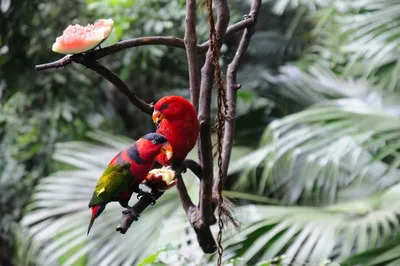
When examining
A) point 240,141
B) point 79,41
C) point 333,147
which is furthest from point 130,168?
point 240,141

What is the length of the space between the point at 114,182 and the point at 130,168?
22mm

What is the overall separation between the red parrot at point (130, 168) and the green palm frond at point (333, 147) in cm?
71

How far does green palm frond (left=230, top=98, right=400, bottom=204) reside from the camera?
4.15 feet

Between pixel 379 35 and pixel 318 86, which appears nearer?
pixel 379 35

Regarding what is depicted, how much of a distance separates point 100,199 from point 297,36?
2.28 m

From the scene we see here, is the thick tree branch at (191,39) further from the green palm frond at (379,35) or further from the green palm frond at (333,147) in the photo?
the green palm frond at (379,35)

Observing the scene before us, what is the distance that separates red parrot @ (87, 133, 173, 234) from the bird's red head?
0.03 m

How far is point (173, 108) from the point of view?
1.88ft

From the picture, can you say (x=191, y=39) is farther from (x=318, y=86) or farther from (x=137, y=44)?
(x=318, y=86)

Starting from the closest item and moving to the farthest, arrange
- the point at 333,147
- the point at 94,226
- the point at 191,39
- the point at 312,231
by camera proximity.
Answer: the point at 191,39 < the point at 312,231 < the point at 333,147 < the point at 94,226

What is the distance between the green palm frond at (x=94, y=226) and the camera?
1.36 meters

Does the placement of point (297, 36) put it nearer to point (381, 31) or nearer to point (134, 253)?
point (381, 31)

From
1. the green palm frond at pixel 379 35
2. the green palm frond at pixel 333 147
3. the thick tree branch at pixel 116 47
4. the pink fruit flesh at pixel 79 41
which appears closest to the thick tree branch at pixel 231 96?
the thick tree branch at pixel 116 47

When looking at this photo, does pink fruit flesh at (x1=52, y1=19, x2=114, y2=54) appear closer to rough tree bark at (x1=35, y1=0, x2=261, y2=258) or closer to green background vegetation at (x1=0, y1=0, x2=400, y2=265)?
rough tree bark at (x1=35, y1=0, x2=261, y2=258)
